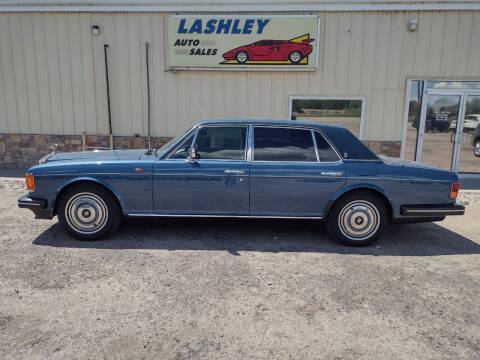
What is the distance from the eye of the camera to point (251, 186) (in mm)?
4492

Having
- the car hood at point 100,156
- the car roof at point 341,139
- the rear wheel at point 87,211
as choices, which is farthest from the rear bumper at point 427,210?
the rear wheel at point 87,211

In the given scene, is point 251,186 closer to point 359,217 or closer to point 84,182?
point 359,217

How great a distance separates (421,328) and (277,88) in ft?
23.2

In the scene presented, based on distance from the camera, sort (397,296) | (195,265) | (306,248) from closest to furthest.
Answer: (397,296), (195,265), (306,248)

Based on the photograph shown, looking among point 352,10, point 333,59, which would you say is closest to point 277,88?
point 333,59

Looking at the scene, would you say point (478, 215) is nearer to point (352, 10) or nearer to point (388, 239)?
point (388, 239)

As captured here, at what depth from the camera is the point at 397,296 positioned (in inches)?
131

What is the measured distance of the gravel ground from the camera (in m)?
2.60

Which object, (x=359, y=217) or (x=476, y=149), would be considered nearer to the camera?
(x=359, y=217)

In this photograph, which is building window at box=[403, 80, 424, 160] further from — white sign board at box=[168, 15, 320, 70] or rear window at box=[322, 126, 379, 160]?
rear window at box=[322, 126, 379, 160]

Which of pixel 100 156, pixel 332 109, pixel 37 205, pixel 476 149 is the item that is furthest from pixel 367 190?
pixel 476 149

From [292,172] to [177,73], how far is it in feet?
18.8

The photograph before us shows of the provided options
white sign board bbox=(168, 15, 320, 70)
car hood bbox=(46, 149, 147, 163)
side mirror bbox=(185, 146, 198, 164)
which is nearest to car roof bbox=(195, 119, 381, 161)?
side mirror bbox=(185, 146, 198, 164)

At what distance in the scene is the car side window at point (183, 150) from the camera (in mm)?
4582
